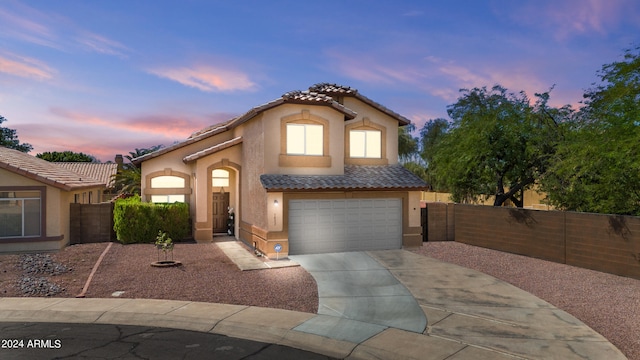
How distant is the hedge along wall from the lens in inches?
585

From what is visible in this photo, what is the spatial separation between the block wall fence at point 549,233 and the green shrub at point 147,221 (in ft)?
42.2

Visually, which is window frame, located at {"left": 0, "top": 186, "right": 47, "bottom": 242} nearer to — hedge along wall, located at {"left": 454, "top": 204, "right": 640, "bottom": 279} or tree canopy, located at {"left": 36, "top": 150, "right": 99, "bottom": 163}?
hedge along wall, located at {"left": 454, "top": 204, "right": 640, "bottom": 279}

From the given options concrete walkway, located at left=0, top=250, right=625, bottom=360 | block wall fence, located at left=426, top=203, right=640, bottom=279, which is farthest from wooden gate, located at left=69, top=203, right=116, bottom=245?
block wall fence, located at left=426, top=203, right=640, bottom=279

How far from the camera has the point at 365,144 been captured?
21.4 m

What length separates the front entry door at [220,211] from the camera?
2459 cm

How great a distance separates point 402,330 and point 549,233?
1101 centimetres

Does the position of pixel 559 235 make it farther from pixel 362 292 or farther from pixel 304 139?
pixel 304 139

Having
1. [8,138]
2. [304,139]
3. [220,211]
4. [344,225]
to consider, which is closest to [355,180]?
[344,225]

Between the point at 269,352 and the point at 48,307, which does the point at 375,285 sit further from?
the point at 48,307

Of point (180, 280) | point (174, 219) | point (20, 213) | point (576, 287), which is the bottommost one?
point (576, 287)

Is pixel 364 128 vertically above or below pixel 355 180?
above

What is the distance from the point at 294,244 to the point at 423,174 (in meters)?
40.8

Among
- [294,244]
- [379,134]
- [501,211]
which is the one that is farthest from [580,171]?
[294,244]

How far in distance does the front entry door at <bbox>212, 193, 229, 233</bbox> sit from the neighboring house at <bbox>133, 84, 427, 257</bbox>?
80.5 inches
